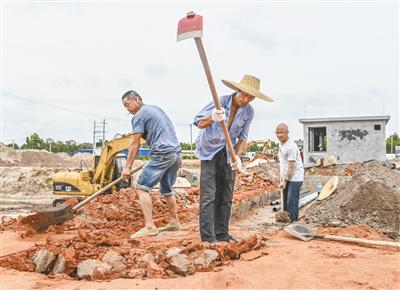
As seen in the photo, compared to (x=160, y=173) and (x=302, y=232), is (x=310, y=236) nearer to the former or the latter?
(x=302, y=232)

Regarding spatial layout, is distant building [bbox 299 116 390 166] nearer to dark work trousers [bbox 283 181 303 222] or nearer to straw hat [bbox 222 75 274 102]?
dark work trousers [bbox 283 181 303 222]

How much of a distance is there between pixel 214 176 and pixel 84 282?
62.6 inches

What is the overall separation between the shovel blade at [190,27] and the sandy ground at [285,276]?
1969 millimetres

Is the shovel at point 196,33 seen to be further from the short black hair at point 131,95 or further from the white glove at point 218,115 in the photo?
the short black hair at point 131,95

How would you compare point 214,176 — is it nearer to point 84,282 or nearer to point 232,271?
point 232,271

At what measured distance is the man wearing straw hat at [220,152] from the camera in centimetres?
396

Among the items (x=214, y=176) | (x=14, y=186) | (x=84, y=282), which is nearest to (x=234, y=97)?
(x=214, y=176)

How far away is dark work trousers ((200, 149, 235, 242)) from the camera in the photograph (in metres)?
3.98

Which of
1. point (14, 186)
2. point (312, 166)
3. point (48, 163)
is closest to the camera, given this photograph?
point (312, 166)

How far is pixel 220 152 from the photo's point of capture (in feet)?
13.5

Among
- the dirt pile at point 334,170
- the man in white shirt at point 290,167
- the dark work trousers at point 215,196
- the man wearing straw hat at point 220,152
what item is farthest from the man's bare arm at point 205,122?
the dirt pile at point 334,170

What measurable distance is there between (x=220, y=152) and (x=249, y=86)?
72 cm

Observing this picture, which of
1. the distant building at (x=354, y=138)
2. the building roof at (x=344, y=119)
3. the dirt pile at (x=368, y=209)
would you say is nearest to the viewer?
the dirt pile at (x=368, y=209)

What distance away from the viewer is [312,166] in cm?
1909
